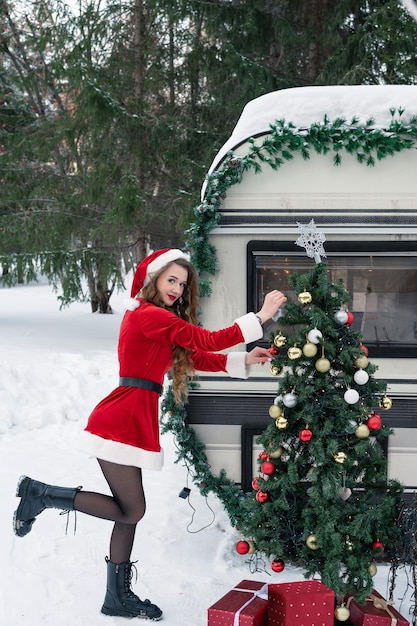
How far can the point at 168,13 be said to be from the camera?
11453 mm

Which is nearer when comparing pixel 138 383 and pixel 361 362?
pixel 361 362

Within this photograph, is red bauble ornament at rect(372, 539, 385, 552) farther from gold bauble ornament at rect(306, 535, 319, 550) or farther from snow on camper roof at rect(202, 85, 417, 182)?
snow on camper roof at rect(202, 85, 417, 182)

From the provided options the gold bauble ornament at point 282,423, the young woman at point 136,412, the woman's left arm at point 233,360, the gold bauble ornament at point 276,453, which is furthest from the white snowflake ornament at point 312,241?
the gold bauble ornament at point 276,453

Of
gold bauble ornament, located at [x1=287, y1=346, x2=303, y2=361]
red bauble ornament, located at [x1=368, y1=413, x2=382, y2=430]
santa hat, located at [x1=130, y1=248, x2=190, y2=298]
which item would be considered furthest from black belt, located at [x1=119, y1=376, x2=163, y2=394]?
red bauble ornament, located at [x1=368, y1=413, x2=382, y2=430]

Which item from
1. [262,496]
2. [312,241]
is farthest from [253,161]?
[262,496]

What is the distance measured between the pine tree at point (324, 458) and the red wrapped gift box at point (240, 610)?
0.68 feet

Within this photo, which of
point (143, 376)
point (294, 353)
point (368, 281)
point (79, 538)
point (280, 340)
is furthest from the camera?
point (79, 538)

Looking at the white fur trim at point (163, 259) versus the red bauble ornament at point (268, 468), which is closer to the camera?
the red bauble ornament at point (268, 468)

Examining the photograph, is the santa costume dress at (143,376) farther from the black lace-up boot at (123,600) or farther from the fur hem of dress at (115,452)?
the black lace-up boot at (123,600)

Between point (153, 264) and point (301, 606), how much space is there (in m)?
1.84

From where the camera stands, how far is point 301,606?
311 cm

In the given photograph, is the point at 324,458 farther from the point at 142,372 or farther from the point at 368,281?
the point at 368,281

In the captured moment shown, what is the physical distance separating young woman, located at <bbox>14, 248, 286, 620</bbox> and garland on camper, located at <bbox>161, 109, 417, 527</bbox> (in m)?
0.69

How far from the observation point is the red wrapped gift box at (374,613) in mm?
3086
